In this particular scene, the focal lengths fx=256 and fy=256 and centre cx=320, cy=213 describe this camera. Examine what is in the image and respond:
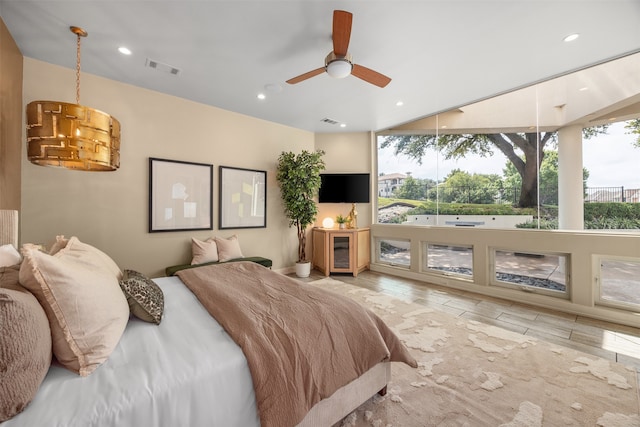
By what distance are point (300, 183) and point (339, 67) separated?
2.46 m

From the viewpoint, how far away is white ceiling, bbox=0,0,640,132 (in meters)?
2.06

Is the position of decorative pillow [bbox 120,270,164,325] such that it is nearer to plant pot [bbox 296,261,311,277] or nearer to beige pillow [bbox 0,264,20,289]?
beige pillow [bbox 0,264,20,289]

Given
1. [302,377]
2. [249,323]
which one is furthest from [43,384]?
[302,377]

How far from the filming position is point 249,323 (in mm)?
1383

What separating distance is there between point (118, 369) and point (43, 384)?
0.73 feet

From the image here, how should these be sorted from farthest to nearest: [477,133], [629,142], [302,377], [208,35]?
1. [477,133]
2. [629,142]
3. [208,35]
4. [302,377]

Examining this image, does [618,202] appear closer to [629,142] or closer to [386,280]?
[629,142]

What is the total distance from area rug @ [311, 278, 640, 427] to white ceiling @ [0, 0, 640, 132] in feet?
9.54

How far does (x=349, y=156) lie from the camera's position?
541 centimetres

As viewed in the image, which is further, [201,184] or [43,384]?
[201,184]

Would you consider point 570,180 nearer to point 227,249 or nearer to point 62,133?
point 227,249

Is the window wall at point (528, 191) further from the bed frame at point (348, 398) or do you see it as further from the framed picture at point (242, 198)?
the bed frame at point (348, 398)

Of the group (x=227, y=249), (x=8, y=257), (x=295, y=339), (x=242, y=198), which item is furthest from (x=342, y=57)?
(x=227, y=249)

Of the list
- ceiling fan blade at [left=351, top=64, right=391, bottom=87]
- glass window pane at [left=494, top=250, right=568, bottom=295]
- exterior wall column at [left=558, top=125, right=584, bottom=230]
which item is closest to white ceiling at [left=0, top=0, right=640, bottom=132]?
ceiling fan blade at [left=351, top=64, right=391, bottom=87]
